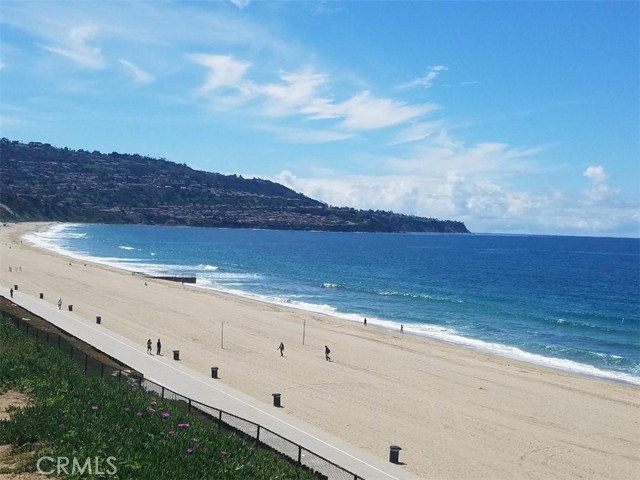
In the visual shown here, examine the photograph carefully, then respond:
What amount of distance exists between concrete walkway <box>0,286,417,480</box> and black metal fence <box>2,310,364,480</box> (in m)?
1.22

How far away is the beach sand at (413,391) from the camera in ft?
62.6

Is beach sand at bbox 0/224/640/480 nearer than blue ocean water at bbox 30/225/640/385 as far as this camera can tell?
Yes

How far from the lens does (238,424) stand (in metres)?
16.5

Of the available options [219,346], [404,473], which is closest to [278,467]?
[404,473]

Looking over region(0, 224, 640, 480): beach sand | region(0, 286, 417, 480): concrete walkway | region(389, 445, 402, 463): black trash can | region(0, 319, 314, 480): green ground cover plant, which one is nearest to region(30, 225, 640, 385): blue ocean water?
region(0, 224, 640, 480): beach sand

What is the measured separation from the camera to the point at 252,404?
70.4 feet

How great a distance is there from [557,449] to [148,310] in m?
33.5

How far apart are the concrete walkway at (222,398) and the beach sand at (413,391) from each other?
113 centimetres

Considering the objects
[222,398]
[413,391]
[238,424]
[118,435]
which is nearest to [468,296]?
[413,391]

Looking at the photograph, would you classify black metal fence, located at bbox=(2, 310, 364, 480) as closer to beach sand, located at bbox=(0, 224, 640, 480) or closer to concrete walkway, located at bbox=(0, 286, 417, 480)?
concrete walkway, located at bbox=(0, 286, 417, 480)

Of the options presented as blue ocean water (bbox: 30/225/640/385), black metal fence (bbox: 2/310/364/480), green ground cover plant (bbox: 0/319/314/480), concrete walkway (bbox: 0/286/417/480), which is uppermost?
green ground cover plant (bbox: 0/319/314/480)

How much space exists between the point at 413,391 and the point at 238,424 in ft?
39.4

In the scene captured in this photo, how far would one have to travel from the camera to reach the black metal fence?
566 inches

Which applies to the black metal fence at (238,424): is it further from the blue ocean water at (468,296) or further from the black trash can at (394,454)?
the blue ocean water at (468,296)
